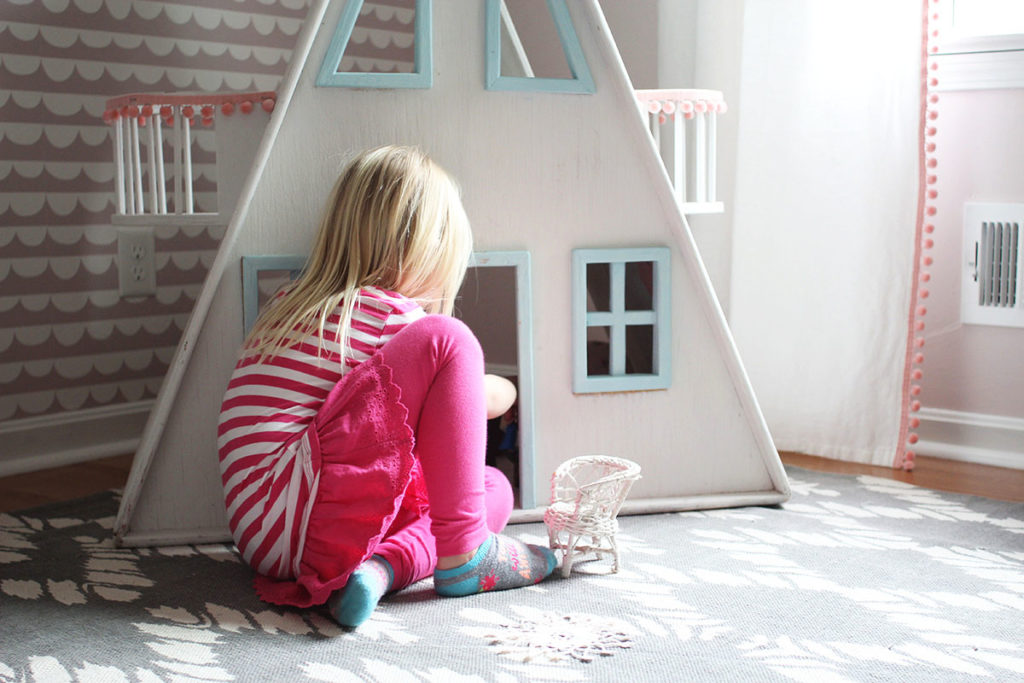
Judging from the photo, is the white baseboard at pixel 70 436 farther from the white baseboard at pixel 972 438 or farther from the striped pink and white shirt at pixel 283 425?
the white baseboard at pixel 972 438

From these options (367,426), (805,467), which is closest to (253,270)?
(367,426)

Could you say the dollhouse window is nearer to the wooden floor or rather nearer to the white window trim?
the wooden floor

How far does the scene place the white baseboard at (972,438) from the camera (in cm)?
171

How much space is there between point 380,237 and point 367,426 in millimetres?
247

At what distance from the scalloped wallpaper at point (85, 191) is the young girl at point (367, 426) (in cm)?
70

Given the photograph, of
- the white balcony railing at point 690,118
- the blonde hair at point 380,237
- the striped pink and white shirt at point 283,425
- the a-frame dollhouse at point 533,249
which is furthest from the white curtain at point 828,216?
the striped pink and white shirt at point 283,425

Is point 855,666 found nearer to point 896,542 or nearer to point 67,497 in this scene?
point 896,542

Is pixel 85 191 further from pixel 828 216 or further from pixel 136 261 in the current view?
pixel 828 216

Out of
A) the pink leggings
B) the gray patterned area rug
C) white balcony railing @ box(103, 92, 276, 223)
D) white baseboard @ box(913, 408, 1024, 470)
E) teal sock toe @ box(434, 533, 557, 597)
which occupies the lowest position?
the gray patterned area rug

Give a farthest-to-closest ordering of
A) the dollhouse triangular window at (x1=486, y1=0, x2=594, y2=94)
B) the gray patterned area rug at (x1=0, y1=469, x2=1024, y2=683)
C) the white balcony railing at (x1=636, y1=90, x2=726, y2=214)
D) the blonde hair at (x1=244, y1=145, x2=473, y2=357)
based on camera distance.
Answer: the white balcony railing at (x1=636, y1=90, x2=726, y2=214) → the dollhouse triangular window at (x1=486, y1=0, x2=594, y2=94) → the blonde hair at (x1=244, y1=145, x2=473, y2=357) → the gray patterned area rug at (x1=0, y1=469, x2=1024, y2=683)

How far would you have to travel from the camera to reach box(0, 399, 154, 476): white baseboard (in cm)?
172

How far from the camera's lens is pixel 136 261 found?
6.07ft

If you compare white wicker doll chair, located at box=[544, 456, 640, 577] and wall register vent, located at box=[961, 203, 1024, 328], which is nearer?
white wicker doll chair, located at box=[544, 456, 640, 577]

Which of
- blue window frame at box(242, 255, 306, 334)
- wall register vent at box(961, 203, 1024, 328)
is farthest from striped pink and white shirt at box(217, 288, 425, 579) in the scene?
wall register vent at box(961, 203, 1024, 328)
